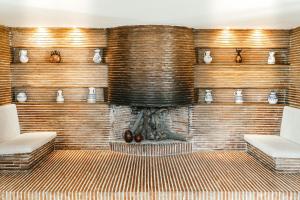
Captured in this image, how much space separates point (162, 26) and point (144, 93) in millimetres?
1157

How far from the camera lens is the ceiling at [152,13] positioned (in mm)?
5160

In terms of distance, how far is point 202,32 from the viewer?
772cm

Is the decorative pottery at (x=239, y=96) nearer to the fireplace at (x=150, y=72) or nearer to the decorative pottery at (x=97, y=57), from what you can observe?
the fireplace at (x=150, y=72)

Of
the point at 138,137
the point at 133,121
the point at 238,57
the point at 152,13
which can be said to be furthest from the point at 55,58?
the point at 238,57

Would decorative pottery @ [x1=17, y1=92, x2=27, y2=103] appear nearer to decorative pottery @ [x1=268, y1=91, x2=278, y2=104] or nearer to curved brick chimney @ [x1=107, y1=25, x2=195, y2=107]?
curved brick chimney @ [x1=107, y1=25, x2=195, y2=107]

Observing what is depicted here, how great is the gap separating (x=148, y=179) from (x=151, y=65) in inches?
85.8

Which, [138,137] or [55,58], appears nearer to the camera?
[138,137]

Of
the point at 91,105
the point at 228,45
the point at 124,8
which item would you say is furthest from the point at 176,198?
the point at 228,45

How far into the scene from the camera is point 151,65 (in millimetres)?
7066

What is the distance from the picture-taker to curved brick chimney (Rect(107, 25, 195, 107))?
→ 706 cm

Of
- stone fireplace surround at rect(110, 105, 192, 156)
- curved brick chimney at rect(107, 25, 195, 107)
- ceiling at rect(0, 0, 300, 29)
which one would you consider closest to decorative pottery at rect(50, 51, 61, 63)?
ceiling at rect(0, 0, 300, 29)

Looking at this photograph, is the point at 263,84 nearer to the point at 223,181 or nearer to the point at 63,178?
the point at 223,181

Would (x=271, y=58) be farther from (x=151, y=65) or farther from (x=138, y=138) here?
(x=138, y=138)

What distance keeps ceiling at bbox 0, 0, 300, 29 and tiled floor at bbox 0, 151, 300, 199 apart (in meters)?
2.22
